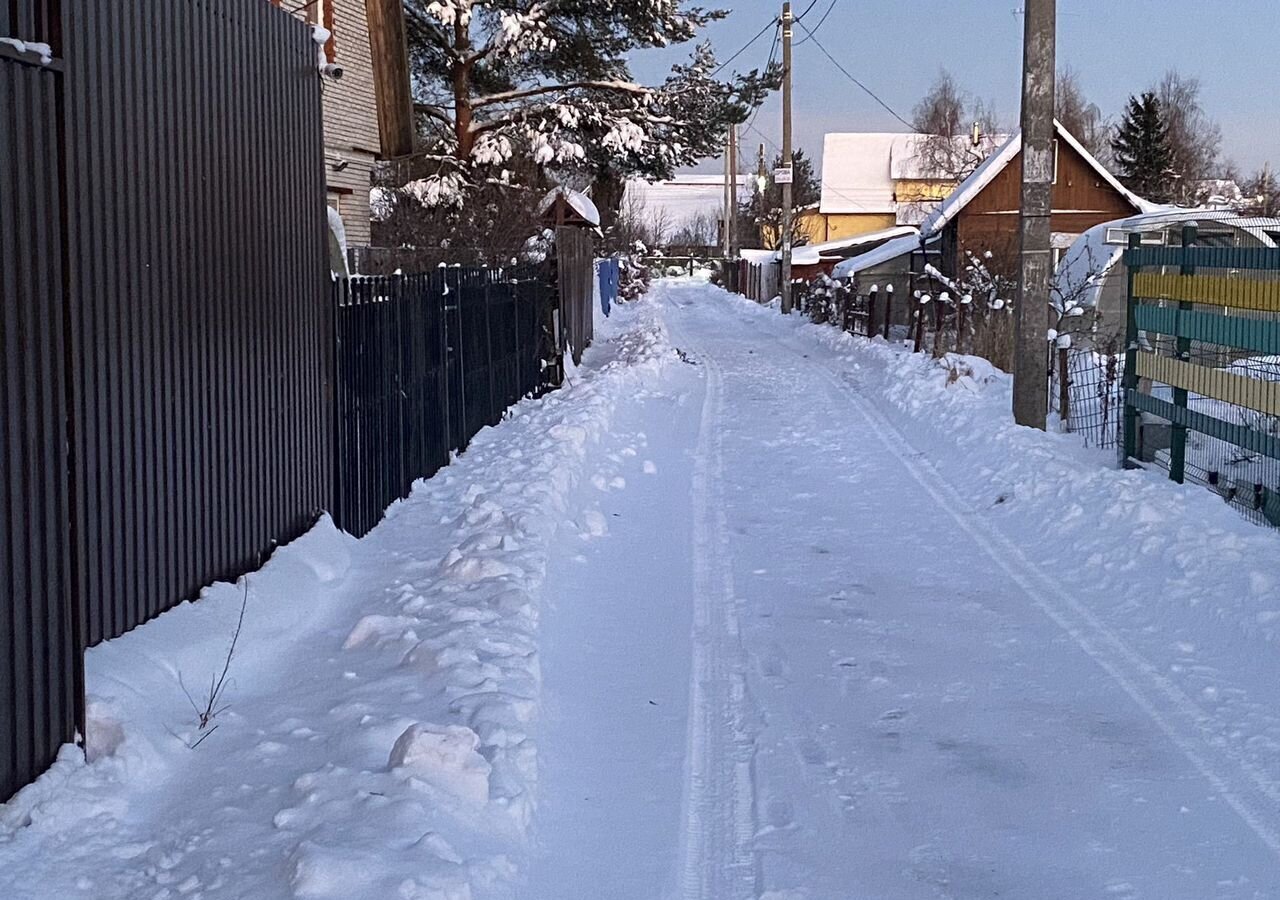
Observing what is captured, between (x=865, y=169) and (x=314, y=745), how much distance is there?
84.1 metres

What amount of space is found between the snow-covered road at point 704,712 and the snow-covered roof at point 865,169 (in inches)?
3017

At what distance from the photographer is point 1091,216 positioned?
39.8 m

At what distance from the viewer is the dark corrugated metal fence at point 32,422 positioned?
443 centimetres

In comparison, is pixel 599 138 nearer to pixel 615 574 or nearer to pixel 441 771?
pixel 615 574

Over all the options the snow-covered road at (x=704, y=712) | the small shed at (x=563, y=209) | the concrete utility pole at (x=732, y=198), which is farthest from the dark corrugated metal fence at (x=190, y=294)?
the concrete utility pole at (x=732, y=198)

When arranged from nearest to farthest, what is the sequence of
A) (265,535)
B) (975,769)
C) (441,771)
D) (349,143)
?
(441,771) < (975,769) < (265,535) < (349,143)

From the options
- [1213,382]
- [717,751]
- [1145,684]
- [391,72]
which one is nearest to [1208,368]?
[1213,382]

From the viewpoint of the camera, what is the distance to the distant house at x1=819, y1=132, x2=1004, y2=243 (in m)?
81.8

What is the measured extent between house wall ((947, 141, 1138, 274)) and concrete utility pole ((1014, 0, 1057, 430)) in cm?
2009

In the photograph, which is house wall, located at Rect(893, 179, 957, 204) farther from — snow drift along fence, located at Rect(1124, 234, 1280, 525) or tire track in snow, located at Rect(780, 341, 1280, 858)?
tire track in snow, located at Rect(780, 341, 1280, 858)

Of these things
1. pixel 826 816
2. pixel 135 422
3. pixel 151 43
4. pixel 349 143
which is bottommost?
pixel 826 816

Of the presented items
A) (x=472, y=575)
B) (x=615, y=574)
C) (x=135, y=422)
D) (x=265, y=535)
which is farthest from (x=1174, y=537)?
(x=135, y=422)

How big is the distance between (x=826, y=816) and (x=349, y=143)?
1892 cm

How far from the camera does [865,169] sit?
85.9 metres
